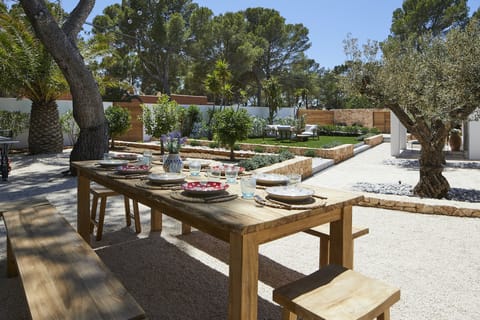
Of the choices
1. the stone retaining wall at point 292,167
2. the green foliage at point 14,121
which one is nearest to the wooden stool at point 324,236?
the stone retaining wall at point 292,167

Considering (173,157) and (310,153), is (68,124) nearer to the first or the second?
(310,153)

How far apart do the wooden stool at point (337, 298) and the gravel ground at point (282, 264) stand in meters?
0.62

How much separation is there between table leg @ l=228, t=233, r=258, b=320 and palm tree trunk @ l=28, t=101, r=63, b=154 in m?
10.3

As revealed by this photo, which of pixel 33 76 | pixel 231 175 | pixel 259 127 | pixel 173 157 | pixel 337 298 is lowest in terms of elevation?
pixel 337 298

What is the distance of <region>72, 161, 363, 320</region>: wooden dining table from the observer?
5.00 feet

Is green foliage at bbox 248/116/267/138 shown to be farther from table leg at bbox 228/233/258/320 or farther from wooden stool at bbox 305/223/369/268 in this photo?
table leg at bbox 228/233/258/320

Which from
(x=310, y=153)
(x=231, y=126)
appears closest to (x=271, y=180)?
(x=231, y=126)

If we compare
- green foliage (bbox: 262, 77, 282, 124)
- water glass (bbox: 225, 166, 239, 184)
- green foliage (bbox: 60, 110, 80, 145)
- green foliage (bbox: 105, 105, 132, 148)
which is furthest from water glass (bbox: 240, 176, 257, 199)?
green foliage (bbox: 262, 77, 282, 124)

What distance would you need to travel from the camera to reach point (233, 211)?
1672 millimetres

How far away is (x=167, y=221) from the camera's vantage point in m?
4.07

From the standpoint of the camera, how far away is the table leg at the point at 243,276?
1.51 meters

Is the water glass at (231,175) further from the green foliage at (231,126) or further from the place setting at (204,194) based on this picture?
the green foliage at (231,126)

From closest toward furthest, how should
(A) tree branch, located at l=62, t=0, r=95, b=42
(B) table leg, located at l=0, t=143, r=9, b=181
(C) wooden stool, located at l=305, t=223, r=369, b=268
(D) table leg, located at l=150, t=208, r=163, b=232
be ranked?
(C) wooden stool, located at l=305, t=223, r=369, b=268, (D) table leg, located at l=150, t=208, r=163, b=232, (B) table leg, located at l=0, t=143, r=9, b=181, (A) tree branch, located at l=62, t=0, r=95, b=42

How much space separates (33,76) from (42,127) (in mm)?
1627
